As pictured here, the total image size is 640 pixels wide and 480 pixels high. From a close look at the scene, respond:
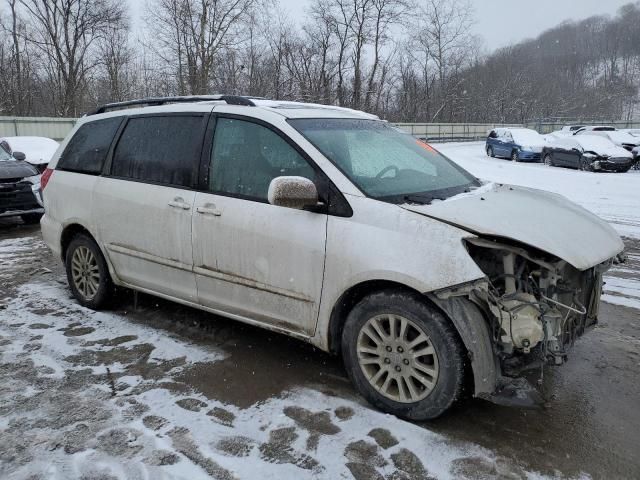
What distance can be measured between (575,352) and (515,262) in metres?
1.58

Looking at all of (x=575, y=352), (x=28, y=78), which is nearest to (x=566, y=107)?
(x=28, y=78)

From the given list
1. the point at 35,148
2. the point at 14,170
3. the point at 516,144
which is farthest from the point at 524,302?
the point at 516,144

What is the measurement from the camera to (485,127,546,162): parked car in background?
22.7m

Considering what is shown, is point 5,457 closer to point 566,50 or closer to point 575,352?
point 575,352

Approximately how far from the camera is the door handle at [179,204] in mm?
3854

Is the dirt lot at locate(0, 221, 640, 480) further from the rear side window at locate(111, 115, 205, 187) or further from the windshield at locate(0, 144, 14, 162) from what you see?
the windshield at locate(0, 144, 14, 162)

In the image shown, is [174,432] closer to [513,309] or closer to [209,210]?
[209,210]

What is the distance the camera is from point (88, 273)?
191 inches

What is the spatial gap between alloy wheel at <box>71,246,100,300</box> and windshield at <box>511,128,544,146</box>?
70.6 feet

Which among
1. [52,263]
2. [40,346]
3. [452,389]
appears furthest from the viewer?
[52,263]

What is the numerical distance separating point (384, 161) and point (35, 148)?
12.0m

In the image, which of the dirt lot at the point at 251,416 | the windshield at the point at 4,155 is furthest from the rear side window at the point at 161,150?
the windshield at the point at 4,155

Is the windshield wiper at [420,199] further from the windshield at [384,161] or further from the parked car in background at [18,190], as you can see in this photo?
the parked car in background at [18,190]

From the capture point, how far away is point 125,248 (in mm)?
4367
